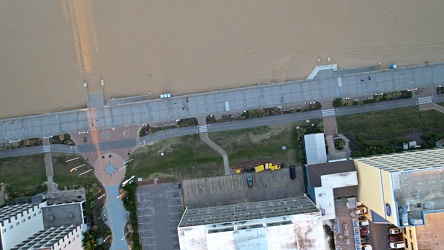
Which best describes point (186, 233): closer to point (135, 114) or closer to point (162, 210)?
point (162, 210)

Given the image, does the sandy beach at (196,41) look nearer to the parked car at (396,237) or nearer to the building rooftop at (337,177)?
the building rooftop at (337,177)

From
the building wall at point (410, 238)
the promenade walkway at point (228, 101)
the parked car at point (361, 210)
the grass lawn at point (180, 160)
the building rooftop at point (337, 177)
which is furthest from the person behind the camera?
the grass lawn at point (180, 160)

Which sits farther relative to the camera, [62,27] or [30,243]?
[62,27]

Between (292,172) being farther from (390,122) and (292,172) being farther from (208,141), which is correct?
(390,122)

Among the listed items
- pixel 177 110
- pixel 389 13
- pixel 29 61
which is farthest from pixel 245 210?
pixel 29 61

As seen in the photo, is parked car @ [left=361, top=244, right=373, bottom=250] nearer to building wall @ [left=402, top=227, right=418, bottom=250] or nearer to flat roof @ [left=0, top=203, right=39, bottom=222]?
building wall @ [left=402, top=227, right=418, bottom=250]

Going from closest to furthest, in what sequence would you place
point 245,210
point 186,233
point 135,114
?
point 186,233 < point 245,210 < point 135,114

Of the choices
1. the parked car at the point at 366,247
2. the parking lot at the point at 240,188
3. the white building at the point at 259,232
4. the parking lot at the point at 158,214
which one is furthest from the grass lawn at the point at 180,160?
the parked car at the point at 366,247
